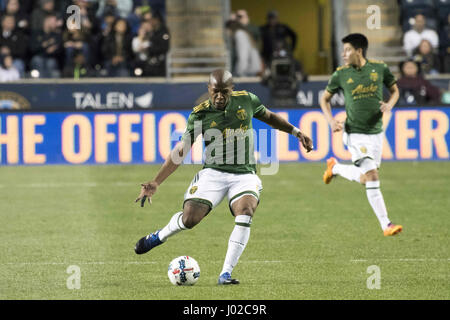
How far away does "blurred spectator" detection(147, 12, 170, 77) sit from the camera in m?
20.6

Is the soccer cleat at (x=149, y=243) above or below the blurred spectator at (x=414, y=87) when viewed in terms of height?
below

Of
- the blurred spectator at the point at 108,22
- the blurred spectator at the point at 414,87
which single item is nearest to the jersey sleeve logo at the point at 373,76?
the blurred spectator at the point at 414,87

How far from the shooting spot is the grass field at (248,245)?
800 cm

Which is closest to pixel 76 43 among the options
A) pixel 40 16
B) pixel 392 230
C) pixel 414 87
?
pixel 40 16

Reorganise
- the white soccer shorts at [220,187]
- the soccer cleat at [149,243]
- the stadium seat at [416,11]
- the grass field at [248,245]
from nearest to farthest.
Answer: the grass field at [248,245], the white soccer shorts at [220,187], the soccer cleat at [149,243], the stadium seat at [416,11]

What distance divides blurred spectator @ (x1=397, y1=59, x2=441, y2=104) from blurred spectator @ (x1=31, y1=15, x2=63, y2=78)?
671 cm

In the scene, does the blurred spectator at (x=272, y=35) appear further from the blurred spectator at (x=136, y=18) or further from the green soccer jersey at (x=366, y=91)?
the green soccer jersey at (x=366, y=91)

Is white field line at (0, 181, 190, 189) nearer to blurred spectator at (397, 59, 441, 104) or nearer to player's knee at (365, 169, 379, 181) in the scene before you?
blurred spectator at (397, 59, 441, 104)

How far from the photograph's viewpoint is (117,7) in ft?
72.6

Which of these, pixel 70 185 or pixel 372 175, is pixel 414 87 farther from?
pixel 372 175

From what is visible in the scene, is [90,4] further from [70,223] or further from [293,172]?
[70,223]

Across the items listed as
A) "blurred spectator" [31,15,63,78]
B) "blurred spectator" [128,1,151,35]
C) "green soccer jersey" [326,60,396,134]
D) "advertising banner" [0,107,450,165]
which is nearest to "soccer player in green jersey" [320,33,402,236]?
"green soccer jersey" [326,60,396,134]

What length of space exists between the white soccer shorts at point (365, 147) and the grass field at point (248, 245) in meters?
0.81

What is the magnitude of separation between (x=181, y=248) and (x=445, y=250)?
2.53 metres
